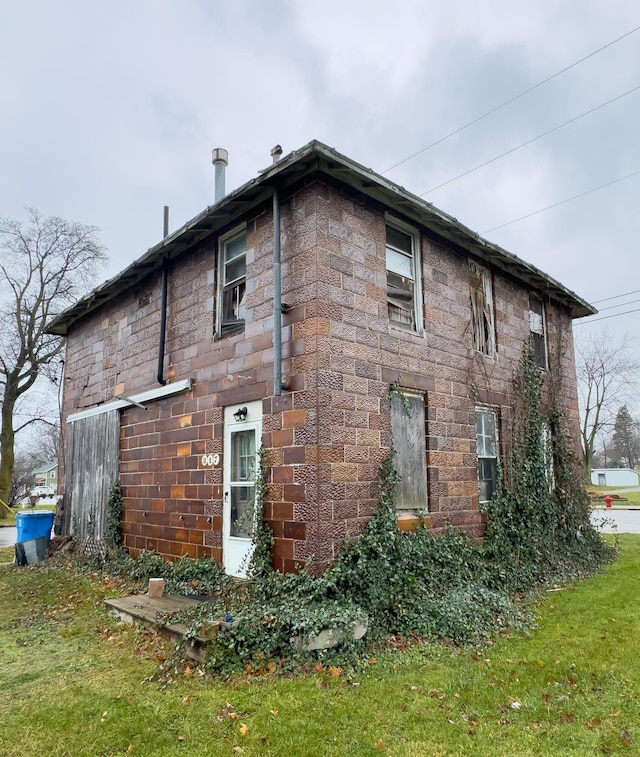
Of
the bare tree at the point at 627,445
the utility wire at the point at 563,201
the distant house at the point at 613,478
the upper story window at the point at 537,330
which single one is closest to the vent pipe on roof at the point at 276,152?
the upper story window at the point at 537,330

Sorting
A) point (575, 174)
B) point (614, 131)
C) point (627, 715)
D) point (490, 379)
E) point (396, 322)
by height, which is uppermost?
point (575, 174)

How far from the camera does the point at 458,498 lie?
7.70 meters

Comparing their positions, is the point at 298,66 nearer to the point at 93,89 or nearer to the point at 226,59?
the point at 226,59

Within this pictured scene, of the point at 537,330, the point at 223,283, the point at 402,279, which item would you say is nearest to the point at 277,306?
the point at 223,283

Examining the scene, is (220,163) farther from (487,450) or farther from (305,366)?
(487,450)

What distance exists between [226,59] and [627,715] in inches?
453

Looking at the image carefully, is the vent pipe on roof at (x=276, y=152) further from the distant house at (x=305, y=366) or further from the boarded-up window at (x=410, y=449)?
the boarded-up window at (x=410, y=449)

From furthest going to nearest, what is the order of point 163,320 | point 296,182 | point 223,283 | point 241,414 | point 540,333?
1. point 540,333
2. point 163,320
3. point 223,283
4. point 241,414
5. point 296,182

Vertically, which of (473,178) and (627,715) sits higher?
(473,178)

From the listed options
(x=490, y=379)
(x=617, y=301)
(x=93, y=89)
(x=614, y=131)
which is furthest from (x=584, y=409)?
(x=93, y=89)

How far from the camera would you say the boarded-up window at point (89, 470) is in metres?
9.70

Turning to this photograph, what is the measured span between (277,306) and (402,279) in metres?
2.12

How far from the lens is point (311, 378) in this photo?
6027 mm

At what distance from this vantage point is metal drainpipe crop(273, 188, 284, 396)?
622 centimetres
